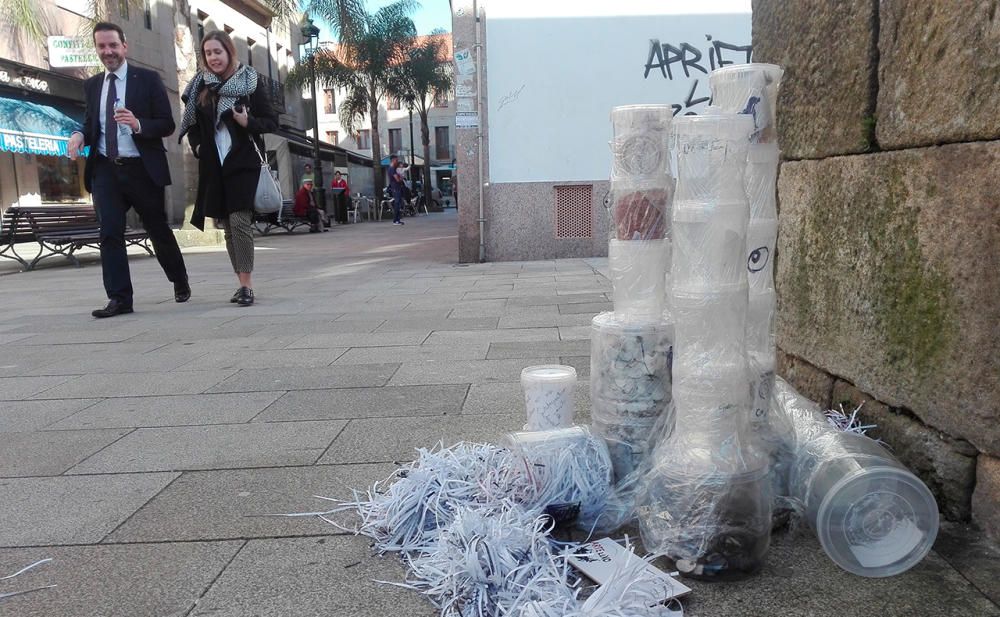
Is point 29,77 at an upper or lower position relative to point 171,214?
upper

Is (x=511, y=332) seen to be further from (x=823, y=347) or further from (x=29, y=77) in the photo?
(x=29, y=77)

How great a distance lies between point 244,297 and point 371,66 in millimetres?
29187

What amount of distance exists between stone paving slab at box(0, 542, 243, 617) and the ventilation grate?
8.12 m

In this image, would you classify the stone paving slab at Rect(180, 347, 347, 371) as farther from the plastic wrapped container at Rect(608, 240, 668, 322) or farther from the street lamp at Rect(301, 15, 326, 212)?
the street lamp at Rect(301, 15, 326, 212)

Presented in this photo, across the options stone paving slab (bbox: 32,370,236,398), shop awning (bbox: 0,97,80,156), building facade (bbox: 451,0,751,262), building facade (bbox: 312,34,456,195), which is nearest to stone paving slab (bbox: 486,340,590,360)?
stone paving slab (bbox: 32,370,236,398)

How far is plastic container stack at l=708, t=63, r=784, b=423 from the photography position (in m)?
2.06

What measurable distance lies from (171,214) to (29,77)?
6563 millimetres

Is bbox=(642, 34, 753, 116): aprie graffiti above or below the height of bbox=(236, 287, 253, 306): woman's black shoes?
above

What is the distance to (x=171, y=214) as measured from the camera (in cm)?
2256

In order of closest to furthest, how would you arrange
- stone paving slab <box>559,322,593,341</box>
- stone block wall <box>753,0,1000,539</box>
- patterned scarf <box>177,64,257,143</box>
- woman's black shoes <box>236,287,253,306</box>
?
1. stone block wall <box>753,0,1000,539</box>
2. stone paving slab <box>559,322,593,341</box>
3. patterned scarf <box>177,64,257,143</box>
4. woman's black shoes <box>236,287,253,306</box>

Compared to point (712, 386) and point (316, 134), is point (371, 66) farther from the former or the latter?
point (712, 386)

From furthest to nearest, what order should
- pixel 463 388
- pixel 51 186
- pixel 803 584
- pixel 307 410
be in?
pixel 51 186 → pixel 463 388 → pixel 307 410 → pixel 803 584

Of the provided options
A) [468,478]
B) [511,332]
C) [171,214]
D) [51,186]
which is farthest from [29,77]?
[468,478]

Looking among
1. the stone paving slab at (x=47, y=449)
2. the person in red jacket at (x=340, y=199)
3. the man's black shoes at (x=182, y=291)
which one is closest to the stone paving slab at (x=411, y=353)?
the stone paving slab at (x=47, y=449)
